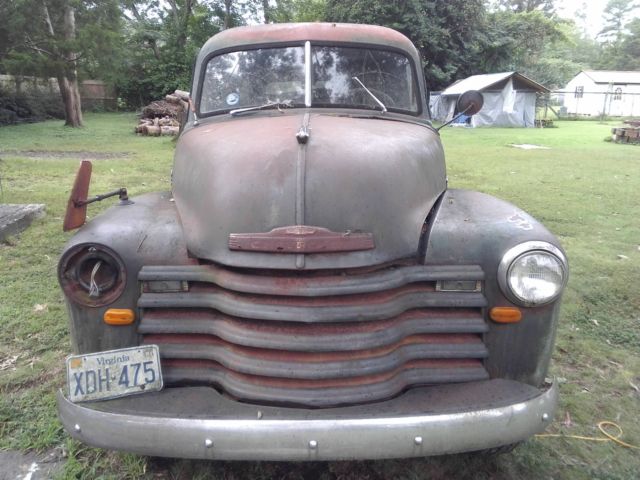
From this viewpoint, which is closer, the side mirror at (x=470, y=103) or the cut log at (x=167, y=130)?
the side mirror at (x=470, y=103)

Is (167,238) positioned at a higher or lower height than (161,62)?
lower

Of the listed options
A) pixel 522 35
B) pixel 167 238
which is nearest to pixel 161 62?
pixel 522 35

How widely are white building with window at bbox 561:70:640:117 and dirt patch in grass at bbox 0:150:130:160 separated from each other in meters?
37.7

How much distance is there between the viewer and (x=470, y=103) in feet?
12.0

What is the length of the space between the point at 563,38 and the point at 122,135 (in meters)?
28.8

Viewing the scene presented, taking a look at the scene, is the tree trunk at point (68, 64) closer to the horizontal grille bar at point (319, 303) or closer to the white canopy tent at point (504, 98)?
the white canopy tent at point (504, 98)

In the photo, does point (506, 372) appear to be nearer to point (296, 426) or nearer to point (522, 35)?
point (296, 426)

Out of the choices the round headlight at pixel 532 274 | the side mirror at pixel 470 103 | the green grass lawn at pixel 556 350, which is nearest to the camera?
the round headlight at pixel 532 274

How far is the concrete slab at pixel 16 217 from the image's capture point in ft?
19.3

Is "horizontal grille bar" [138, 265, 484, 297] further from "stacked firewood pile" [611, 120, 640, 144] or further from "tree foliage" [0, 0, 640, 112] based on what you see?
"tree foliage" [0, 0, 640, 112]

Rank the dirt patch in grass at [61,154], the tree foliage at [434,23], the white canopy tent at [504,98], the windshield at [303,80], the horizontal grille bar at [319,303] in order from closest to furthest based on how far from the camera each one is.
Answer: the horizontal grille bar at [319,303], the windshield at [303,80], the dirt patch in grass at [61,154], the white canopy tent at [504,98], the tree foliage at [434,23]

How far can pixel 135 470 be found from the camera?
8.35 feet

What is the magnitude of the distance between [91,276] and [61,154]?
1263 centimetres

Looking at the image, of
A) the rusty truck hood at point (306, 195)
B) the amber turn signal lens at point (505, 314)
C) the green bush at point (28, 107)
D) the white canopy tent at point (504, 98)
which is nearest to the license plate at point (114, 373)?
the rusty truck hood at point (306, 195)
